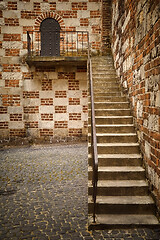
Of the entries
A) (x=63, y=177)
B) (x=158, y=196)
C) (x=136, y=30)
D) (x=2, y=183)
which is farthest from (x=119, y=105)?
(x=2, y=183)

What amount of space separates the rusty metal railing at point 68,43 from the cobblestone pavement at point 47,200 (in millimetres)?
3965

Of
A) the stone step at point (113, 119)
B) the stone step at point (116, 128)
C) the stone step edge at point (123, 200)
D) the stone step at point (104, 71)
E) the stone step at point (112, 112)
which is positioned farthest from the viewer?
the stone step at point (104, 71)

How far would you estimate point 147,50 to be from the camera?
291cm

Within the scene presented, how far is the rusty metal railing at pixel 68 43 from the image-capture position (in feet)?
24.2

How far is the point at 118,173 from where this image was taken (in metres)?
3.05

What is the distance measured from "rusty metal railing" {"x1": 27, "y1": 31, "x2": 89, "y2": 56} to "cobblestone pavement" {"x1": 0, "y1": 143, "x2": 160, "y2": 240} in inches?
156

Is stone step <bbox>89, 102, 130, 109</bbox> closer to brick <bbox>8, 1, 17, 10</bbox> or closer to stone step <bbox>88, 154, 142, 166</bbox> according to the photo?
stone step <bbox>88, 154, 142, 166</bbox>

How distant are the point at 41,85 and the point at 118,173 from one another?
5.21 metres

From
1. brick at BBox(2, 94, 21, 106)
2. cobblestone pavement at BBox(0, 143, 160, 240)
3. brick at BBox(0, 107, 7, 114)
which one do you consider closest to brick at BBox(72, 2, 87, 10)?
brick at BBox(2, 94, 21, 106)

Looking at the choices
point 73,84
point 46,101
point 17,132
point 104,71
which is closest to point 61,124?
point 46,101

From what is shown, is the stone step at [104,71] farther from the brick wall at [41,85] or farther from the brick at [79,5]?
the brick at [79,5]

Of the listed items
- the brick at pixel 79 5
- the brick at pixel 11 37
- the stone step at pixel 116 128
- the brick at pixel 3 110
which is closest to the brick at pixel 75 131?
the brick at pixel 3 110

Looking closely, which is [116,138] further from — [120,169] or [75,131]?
[75,131]

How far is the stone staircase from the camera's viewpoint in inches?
102
